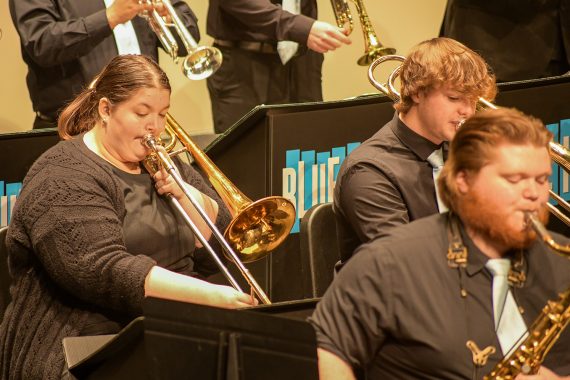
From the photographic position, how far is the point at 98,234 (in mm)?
3346

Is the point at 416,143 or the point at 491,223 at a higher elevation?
the point at 491,223

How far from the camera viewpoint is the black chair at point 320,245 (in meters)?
3.82

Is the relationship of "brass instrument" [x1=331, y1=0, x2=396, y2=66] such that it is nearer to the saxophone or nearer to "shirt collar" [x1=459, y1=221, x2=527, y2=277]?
"shirt collar" [x1=459, y1=221, x2=527, y2=277]

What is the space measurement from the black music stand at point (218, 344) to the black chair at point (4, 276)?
1273 millimetres

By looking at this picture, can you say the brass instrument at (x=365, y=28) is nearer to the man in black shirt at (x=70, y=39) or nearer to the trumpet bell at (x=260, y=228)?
the man in black shirt at (x=70, y=39)

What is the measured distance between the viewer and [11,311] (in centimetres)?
350

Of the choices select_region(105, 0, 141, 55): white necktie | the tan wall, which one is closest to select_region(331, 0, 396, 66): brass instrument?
select_region(105, 0, 141, 55): white necktie

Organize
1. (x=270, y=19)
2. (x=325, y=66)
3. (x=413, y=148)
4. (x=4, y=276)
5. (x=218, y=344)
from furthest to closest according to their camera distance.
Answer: (x=325, y=66) → (x=270, y=19) → (x=4, y=276) → (x=413, y=148) → (x=218, y=344)

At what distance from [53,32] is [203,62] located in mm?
666

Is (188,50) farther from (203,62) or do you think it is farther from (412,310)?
(412,310)

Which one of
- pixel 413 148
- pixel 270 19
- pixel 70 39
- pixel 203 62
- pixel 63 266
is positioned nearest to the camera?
pixel 63 266

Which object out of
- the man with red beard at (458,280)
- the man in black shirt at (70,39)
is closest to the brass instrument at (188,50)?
the man in black shirt at (70,39)

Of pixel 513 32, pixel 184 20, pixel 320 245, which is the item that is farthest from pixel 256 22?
pixel 320 245

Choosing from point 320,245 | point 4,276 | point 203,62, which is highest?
point 203,62
